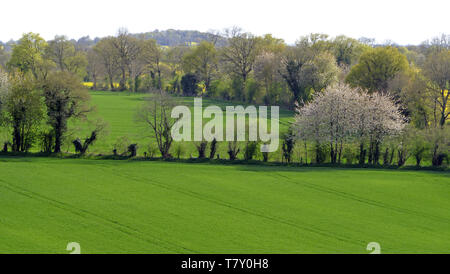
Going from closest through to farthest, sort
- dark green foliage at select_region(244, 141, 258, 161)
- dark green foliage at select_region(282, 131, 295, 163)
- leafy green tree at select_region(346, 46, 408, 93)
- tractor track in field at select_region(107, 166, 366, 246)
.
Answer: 1. tractor track in field at select_region(107, 166, 366, 246)
2. dark green foliage at select_region(244, 141, 258, 161)
3. dark green foliage at select_region(282, 131, 295, 163)
4. leafy green tree at select_region(346, 46, 408, 93)

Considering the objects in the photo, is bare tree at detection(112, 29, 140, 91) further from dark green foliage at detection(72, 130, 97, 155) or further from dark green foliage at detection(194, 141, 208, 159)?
dark green foliage at detection(194, 141, 208, 159)

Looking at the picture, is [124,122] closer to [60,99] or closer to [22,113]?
[60,99]

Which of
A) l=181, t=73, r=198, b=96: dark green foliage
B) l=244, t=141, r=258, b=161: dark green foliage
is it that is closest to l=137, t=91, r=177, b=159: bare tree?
l=244, t=141, r=258, b=161: dark green foliage

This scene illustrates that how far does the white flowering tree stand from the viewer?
3884 cm

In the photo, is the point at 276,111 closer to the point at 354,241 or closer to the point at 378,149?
the point at 378,149

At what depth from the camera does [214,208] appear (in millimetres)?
24828

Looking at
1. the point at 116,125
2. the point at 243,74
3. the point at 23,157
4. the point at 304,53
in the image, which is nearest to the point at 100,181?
the point at 23,157

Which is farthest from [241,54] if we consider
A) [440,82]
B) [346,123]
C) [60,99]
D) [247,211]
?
[247,211]

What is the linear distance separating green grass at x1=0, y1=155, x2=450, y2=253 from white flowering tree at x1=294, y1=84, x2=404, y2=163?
4.32m

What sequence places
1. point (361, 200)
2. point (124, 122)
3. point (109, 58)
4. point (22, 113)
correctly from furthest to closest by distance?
point (109, 58) → point (124, 122) → point (22, 113) → point (361, 200)

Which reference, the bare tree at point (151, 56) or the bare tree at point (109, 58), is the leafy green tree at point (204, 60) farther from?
the bare tree at point (109, 58)

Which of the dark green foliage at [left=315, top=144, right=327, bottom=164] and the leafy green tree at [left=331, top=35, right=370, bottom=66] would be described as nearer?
the dark green foliage at [left=315, top=144, right=327, bottom=164]

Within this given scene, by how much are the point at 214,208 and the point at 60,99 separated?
2128 centimetres

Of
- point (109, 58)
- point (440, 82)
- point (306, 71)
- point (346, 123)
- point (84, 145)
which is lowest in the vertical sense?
point (84, 145)
